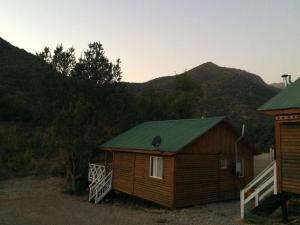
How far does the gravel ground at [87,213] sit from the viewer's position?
49.7ft

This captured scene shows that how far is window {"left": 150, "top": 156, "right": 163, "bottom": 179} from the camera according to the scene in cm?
1894

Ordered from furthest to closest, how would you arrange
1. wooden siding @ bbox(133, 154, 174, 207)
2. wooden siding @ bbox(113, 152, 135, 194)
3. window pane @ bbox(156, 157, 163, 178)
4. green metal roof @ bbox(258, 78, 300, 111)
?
wooden siding @ bbox(113, 152, 135, 194) < window pane @ bbox(156, 157, 163, 178) < wooden siding @ bbox(133, 154, 174, 207) < green metal roof @ bbox(258, 78, 300, 111)

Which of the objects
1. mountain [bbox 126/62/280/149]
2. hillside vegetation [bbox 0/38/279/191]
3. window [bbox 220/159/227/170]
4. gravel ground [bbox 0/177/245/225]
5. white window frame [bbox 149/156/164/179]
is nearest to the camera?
gravel ground [bbox 0/177/245/225]

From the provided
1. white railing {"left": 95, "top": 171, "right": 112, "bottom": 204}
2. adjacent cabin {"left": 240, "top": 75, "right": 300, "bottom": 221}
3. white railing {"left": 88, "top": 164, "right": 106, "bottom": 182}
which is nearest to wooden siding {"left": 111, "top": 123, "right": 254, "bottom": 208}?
white railing {"left": 95, "top": 171, "right": 112, "bottom": 204}

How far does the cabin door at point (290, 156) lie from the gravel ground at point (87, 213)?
261cm

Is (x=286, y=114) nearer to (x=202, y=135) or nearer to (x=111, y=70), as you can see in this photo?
(x=202, y=135)

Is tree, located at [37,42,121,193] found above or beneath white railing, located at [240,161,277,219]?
above

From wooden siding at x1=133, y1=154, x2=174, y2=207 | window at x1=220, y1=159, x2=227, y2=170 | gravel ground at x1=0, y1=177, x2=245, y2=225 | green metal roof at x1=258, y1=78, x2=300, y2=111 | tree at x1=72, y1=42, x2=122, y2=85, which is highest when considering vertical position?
tree at x1=72, y1=42, x2=122, y2=85

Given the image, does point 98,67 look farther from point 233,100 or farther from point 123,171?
point 233,100

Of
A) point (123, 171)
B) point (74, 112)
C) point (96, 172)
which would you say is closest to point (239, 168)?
point (123, 171)

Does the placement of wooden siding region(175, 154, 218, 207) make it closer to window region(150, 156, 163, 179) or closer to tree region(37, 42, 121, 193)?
window region(150, 156, 163, 179)

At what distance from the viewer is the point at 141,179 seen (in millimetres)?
A: 20516

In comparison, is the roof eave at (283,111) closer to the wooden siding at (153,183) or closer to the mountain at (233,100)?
the wooden siding at (153,183)

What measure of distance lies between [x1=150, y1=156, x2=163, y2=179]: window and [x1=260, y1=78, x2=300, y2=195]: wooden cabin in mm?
6963
